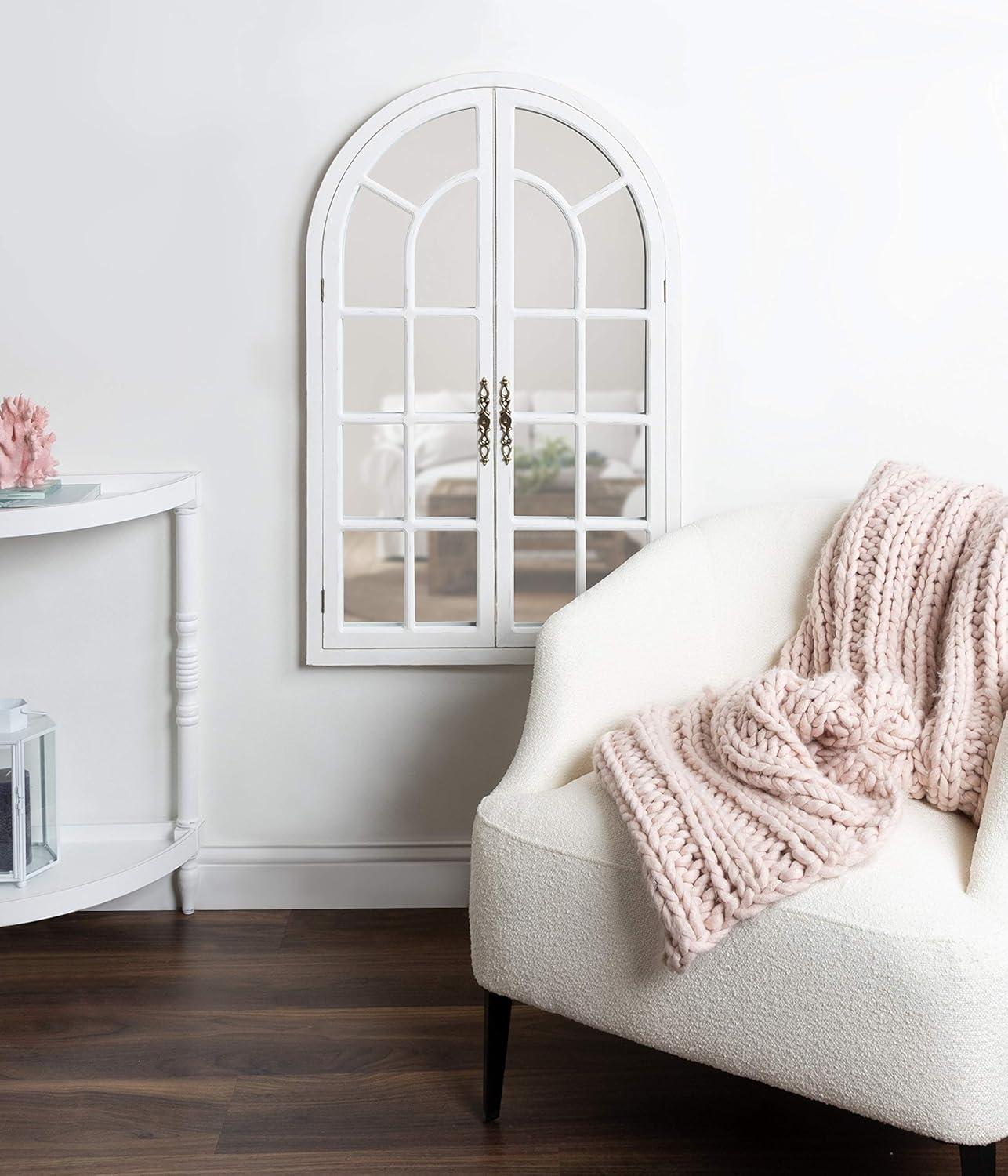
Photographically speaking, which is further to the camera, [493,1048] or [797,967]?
[493,1048]

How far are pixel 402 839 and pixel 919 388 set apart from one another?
4.59 ft

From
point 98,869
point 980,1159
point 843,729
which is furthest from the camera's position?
point 98,869

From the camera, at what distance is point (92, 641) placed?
219 centimetres

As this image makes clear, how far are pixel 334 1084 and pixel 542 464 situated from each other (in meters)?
1.19

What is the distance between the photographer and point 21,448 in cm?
184

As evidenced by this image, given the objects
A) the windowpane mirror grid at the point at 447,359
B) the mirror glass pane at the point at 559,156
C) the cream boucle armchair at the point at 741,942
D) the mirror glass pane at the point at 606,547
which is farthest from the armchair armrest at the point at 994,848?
the mirror glass pane at the point at 559,156

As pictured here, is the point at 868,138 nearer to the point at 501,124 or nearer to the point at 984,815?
the point at 501,124

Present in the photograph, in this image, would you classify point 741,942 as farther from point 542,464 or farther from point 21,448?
point 21,448

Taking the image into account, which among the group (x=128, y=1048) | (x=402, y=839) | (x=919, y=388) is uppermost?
(x=919, y=388)

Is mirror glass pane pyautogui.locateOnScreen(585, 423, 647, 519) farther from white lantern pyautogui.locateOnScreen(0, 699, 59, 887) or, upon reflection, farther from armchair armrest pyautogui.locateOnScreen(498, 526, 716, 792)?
white lantern pyautogui.locateOnScreen(0, 699, 59, 887)

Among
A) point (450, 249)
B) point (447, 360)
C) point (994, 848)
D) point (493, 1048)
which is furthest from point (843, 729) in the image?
point (450, 249)

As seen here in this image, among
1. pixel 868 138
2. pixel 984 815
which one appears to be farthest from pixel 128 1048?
pixel 868 138

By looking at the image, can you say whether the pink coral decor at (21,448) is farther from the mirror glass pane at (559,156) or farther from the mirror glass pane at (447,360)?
the mirror glass pane at (559,156)

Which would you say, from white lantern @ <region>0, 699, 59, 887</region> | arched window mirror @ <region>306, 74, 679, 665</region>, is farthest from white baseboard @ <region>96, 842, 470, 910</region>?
arched window mirror @ <region>306, 74, 679, 665</region>
